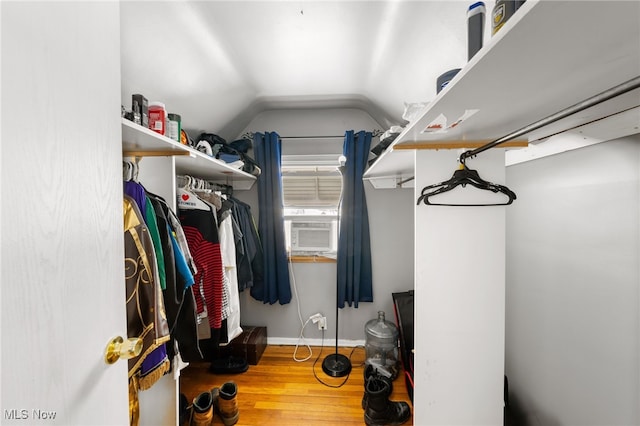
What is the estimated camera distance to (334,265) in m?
2.36

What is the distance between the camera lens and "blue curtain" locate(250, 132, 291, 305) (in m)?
2.23

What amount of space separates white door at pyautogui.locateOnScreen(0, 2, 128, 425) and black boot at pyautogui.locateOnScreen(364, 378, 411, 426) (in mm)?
1357

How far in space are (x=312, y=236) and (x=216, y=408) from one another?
4.93ft

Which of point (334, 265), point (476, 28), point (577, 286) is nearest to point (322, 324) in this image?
point (334, 265)

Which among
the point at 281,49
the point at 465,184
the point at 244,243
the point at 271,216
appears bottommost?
the point at 244,243

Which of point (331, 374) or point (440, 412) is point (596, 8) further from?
point (331, 374)

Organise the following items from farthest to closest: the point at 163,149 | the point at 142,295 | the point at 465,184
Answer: the point at 163,149 → the point at 465,184 → the point at 142,295

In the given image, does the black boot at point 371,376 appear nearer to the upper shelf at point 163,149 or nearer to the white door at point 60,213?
the white door at point 60,213

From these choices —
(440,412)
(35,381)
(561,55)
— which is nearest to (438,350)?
(440,412)

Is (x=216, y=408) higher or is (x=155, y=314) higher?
(x=155, y=314)

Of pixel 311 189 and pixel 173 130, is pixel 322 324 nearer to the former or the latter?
pixel 311 189

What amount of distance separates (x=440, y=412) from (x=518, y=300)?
0.76m

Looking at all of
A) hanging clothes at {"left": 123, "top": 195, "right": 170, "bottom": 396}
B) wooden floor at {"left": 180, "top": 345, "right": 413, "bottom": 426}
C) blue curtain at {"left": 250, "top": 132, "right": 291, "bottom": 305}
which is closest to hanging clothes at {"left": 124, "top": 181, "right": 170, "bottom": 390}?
hanging clothes at {"left": 123, "top": 195, "right": 170, "bottom": 396}

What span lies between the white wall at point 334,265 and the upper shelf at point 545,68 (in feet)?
4.78
